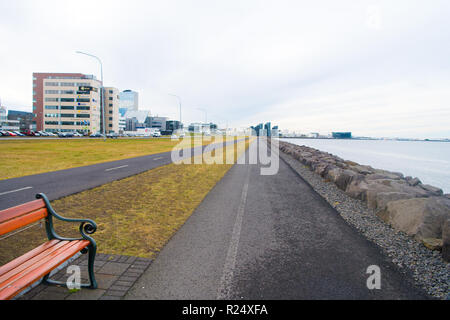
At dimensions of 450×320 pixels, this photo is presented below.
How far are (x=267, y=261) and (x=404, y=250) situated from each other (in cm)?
273

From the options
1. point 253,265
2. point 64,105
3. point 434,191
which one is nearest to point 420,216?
point 253,265

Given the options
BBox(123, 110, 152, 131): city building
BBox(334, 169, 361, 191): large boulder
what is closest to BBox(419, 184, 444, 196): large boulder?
BBox(334, 169, 361, 191): large boulder

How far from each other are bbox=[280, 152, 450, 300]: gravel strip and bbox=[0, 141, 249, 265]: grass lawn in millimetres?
4229

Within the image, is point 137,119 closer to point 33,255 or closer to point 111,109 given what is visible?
point 111,109

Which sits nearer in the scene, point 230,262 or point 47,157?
point 230,262

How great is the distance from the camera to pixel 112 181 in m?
10.5

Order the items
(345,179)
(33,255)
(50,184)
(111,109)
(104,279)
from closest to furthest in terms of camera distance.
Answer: (33,255) → (104,279) → (345,179) → (50,184) → (111,109)

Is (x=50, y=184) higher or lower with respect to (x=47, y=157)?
lower

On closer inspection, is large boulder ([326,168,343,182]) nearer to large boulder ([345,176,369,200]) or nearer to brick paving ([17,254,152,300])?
large boulder ([345,176,369,200])

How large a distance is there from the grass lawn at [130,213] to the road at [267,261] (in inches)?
18.1

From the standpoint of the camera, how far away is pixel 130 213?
21.0ft

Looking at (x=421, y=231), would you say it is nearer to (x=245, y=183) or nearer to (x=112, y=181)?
(x=245, y=183)

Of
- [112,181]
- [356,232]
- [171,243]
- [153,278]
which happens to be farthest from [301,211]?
[112,181]

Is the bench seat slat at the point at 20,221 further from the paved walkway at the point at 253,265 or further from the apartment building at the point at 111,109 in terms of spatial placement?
the apartment building at the point at 111,109
